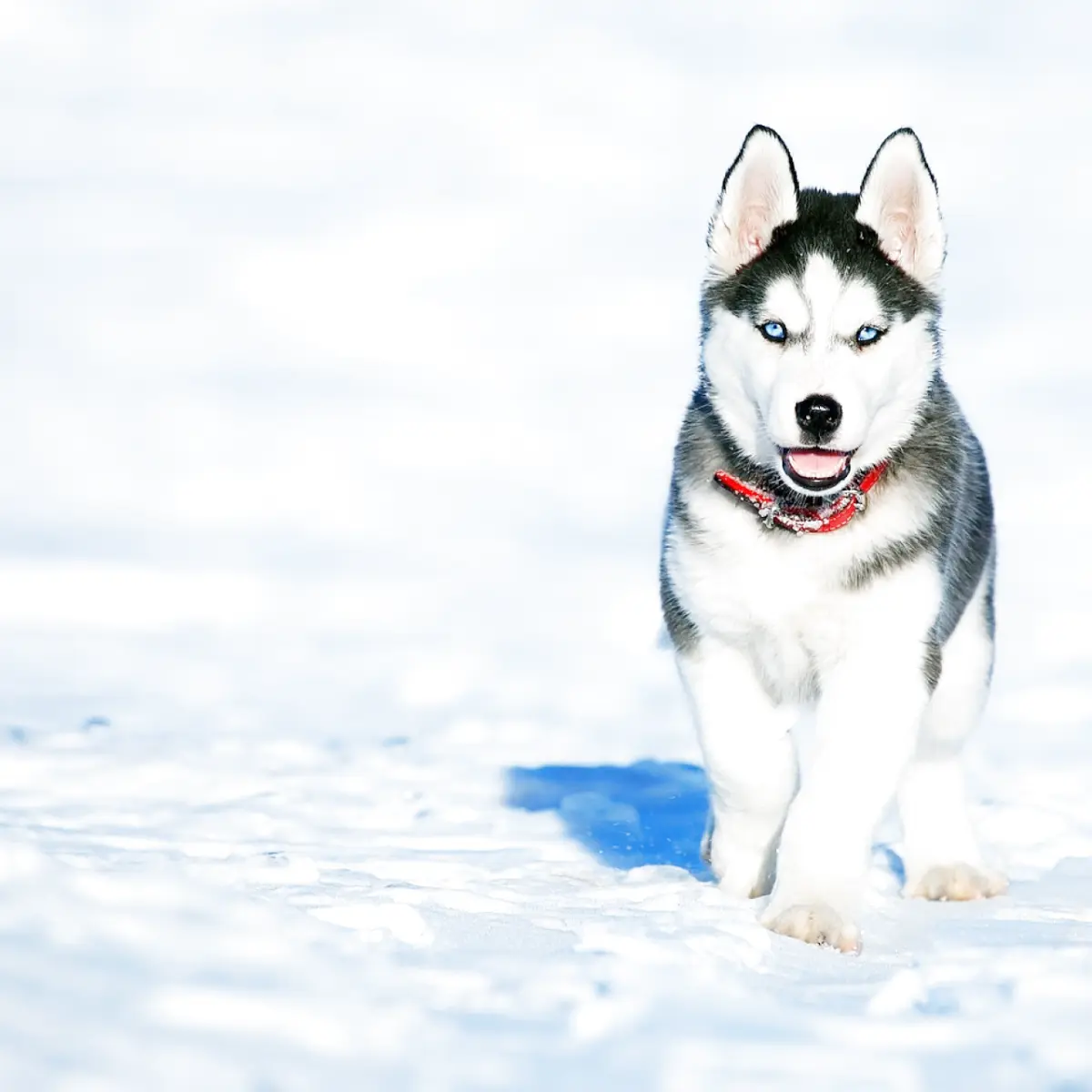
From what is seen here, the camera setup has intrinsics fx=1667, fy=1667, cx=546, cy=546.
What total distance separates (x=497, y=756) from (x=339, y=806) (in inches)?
57.0

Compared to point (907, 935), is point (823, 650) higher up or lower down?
higher up

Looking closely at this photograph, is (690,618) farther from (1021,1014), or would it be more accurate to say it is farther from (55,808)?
(55,808)

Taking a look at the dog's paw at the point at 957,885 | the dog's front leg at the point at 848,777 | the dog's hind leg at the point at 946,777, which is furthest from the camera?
the dog's hind leg at the point at 946,777

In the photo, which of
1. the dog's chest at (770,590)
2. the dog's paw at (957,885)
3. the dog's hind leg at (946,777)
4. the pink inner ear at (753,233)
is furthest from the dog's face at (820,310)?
the dog's paw at (957,885)

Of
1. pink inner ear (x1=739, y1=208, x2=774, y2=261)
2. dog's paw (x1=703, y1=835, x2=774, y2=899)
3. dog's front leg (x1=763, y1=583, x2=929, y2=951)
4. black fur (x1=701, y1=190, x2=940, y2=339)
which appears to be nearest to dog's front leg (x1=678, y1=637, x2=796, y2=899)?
dog's paw (x1=703, y1=835, x2=774, y2=899)

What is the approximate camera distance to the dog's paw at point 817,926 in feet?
13.0

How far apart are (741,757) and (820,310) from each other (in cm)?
122

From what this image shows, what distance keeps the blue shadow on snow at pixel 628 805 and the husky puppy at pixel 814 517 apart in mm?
770

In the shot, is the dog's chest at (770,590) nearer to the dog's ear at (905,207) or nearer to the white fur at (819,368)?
the white fur at (819,368)

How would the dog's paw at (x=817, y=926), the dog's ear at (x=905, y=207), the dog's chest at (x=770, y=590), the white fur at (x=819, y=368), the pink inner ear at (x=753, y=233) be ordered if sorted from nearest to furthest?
the dog's paw at (x=817, y=926), the white fur at (x=819, y=368), the dog's chest at (x=770, y=590), the dog's ear at (x=905, y=207), the pink inner ear at (x=753, y=233)

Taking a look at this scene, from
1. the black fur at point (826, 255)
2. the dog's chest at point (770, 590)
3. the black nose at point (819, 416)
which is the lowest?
the dog's chest at point (770, 590)

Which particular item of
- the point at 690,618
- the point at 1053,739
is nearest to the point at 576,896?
the point at 690,618

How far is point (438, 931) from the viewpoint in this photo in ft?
11.8

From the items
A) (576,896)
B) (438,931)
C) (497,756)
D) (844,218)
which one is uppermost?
(844,218)
